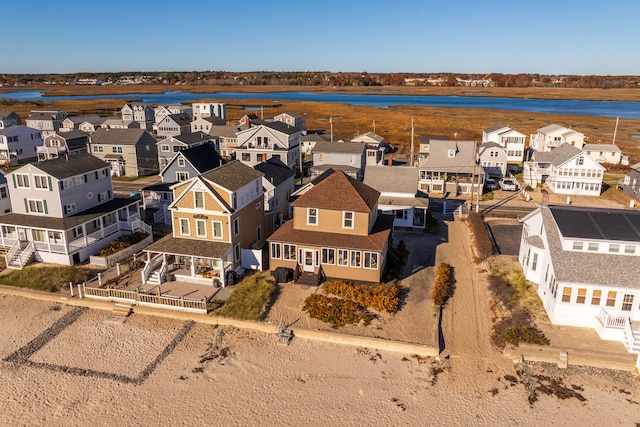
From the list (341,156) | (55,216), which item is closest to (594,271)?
(55,216)

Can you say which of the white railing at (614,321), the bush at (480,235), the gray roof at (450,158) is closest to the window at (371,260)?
the bush at (480,235)

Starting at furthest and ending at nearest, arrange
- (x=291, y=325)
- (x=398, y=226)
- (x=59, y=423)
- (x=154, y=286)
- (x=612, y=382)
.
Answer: (x=398, y=226) → (x=154, y=286) → (x=291, y=325) → (x=612, y=382) → (x=59, y=423)

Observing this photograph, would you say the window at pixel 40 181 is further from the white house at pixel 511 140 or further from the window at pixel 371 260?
the white house at pixel 511 140

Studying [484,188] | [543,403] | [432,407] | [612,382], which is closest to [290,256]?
[432,407]

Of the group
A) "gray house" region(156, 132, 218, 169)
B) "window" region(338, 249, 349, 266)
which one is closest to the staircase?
"window" region(338, 249, 349, 266)

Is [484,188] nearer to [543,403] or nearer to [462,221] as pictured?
[462,221]

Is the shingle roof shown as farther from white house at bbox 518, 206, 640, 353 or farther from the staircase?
the staircase
